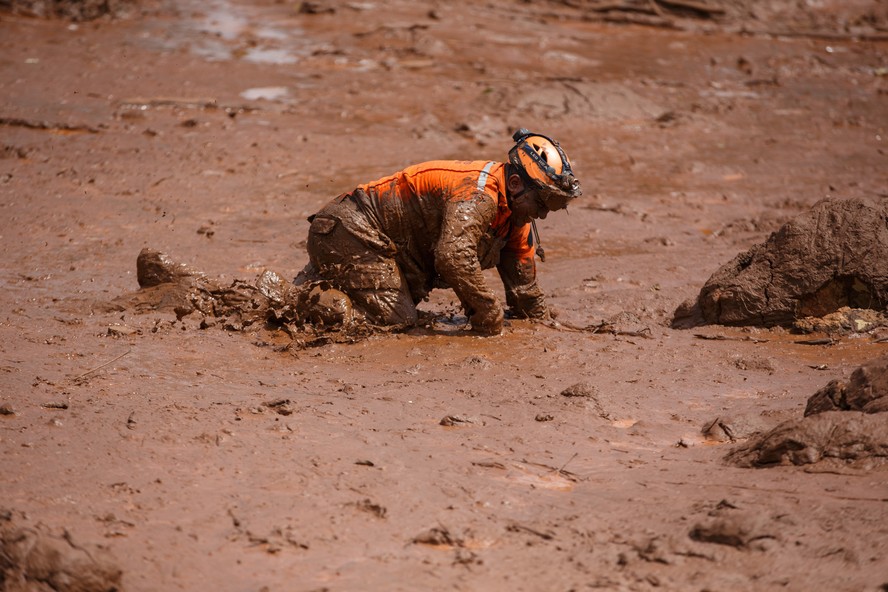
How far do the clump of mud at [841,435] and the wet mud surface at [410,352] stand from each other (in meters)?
0.02

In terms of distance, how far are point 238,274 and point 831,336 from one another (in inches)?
163

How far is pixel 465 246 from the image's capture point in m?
6.16

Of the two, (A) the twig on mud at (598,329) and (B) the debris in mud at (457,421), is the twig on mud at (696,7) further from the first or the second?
(B) the debris in mud at (457,421)

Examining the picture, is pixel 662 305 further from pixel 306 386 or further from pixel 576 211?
pixel 306 386

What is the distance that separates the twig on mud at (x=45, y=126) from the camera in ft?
34.7

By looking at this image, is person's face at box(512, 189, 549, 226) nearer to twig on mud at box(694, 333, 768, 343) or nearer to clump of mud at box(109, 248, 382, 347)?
clump of mud at box(109, 248, 382, 347)

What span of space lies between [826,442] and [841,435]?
0.22 feet

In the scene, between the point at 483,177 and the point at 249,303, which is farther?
the point at 249,303

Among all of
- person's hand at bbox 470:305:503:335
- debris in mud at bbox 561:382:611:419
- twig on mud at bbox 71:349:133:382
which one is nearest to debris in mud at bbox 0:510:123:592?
twig on mud at bbox 71:349:133:382

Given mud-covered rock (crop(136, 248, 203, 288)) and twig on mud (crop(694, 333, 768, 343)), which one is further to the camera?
mud-covered rock (crop(136, 248, 203, 288))

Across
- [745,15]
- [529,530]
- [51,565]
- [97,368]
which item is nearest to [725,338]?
[529,530]

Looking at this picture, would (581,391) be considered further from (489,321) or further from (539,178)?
(539,178)

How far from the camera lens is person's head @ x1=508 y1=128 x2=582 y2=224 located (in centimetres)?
617

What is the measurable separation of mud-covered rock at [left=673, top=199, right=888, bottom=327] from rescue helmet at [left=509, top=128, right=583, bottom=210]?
137 centimetres
